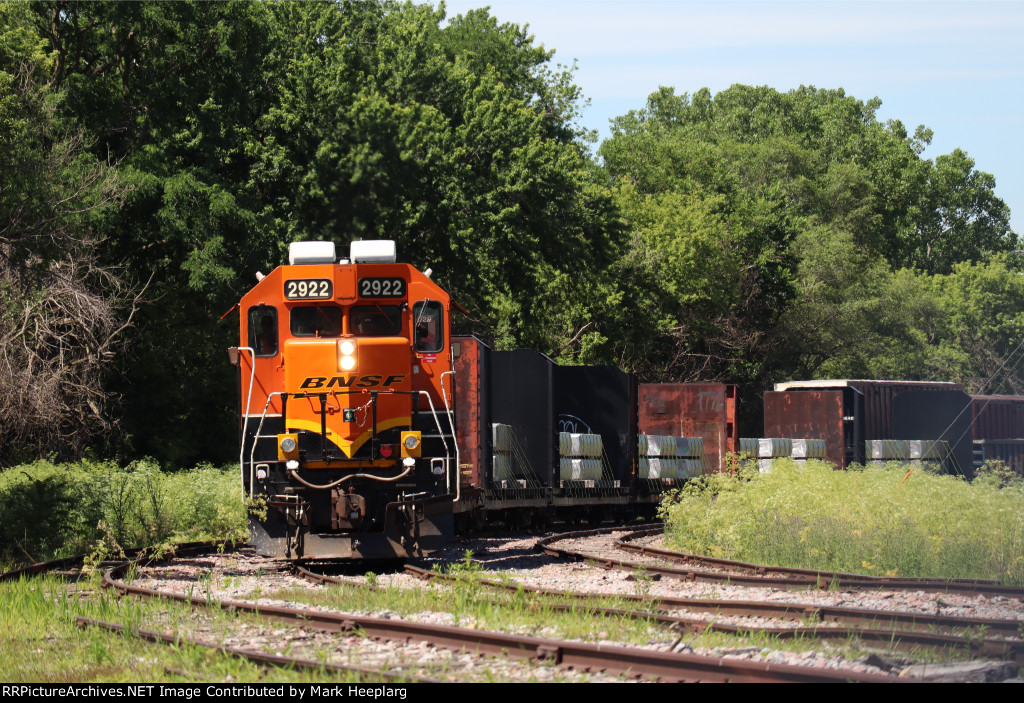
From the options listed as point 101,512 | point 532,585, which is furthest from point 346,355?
point 101,512

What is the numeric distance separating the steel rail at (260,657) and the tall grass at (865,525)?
689cm

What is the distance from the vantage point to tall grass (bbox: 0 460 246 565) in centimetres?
1442

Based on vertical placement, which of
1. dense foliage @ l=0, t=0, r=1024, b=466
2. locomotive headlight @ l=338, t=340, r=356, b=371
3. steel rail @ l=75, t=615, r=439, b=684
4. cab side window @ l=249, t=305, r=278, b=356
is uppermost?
dense foliage @ l=0, t=0, r=1024, b=466

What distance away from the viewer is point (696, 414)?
943 inches

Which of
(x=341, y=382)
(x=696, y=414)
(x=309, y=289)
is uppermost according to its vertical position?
(x=309, y=289)

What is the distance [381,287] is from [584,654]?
22.4ft

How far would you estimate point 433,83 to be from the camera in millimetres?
29797

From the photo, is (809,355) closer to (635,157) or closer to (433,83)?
(635,157)

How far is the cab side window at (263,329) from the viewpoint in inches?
506

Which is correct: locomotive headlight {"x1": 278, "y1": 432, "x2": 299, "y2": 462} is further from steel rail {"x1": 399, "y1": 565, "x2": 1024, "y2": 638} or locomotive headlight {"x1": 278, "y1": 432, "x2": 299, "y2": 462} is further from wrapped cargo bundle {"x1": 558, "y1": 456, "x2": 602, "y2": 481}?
wrapped cargo bundle {"x1": 558, "y1": 456, "x2": 602, "y2": 481}

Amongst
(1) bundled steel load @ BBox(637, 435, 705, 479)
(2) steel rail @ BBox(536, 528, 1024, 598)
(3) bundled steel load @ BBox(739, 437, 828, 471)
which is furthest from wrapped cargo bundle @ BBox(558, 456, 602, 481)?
(2) steel rail @ BBox(536, 528, 1024, 598)

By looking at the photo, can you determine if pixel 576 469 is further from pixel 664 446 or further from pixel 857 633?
pixel 857 633

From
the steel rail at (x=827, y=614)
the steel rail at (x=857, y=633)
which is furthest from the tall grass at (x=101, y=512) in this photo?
Answer: the steel rail at (x=857, y=633)

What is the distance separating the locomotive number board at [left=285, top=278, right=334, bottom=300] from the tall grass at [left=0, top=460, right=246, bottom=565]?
373 centimetres
